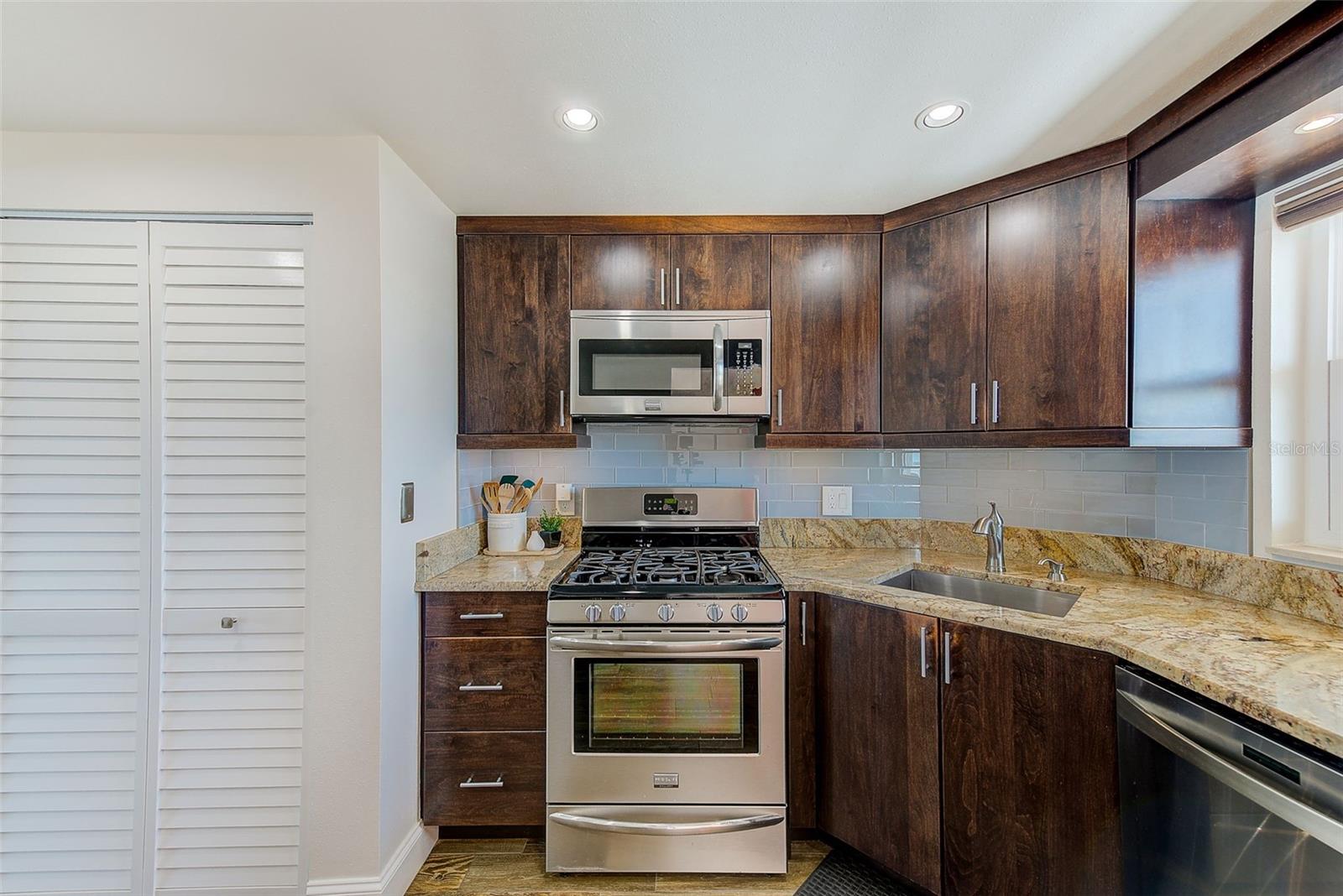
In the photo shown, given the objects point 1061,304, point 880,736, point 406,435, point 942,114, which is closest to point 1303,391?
point 1061,304

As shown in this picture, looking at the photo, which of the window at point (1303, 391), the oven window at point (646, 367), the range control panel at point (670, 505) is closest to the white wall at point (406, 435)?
the oven window at point (646, 367)

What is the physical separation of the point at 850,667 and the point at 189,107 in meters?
2.54

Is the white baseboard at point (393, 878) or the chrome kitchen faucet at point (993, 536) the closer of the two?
the white baseboard at point (393, 878)

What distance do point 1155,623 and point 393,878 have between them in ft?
7.40

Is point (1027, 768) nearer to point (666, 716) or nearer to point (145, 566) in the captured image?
point (666, 716)

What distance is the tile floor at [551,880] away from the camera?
168 centimetres

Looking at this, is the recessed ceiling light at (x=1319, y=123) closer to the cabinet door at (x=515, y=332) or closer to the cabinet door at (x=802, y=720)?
the cabinet door at (x=802, y=720)

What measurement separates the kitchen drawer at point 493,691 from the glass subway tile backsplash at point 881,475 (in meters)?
0.61

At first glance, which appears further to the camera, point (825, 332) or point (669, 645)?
point (825, 332)

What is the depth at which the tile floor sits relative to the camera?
5.50 ft

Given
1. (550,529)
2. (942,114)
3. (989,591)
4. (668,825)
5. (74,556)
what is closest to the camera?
(942,114)

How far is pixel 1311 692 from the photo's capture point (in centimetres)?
96

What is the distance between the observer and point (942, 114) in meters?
1.46

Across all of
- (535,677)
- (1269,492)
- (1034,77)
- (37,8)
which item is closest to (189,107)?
(37,8)
